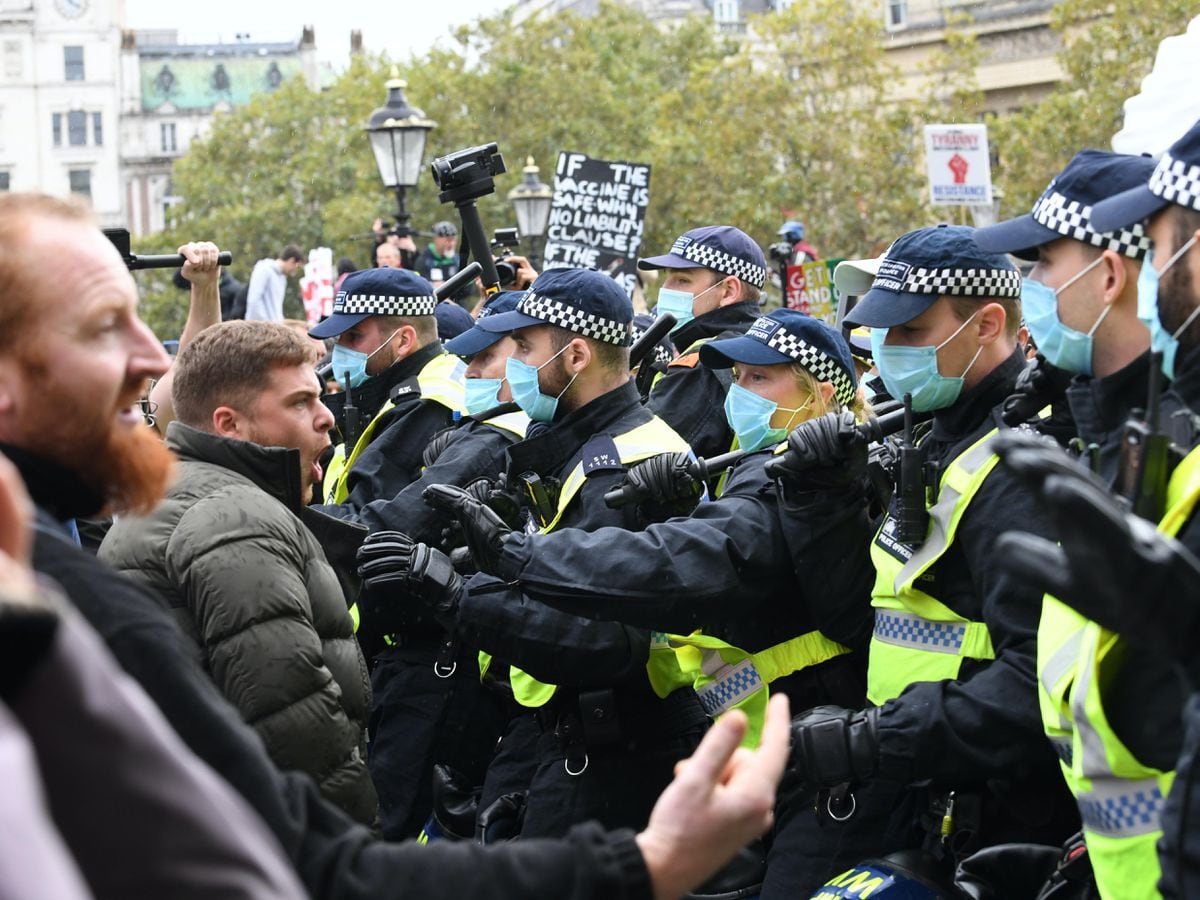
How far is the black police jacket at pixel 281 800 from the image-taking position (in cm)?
237

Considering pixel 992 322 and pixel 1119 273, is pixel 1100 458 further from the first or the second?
pixel 992 322

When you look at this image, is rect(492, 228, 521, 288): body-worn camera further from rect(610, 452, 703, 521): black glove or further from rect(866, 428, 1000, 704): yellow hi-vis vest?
rect(866, 428, 1000, 704): yellow hi-vis vest

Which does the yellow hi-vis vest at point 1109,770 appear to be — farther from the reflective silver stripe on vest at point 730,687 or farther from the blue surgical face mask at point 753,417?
the blue surgical face mask at point 753,417

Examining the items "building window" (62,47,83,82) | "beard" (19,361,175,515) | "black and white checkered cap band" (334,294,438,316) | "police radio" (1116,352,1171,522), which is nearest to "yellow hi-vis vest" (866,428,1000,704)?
"police radio" (1116,352,1171,522)

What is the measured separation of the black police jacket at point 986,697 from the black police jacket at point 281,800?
1.78 metres

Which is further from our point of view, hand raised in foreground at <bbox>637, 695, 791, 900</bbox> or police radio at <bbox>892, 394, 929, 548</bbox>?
police radio at <bbox>892, 394, 929, 548</bbox>

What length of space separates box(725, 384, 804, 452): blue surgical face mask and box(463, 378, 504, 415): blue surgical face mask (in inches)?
80.2

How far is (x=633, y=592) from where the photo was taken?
4859 millimetres

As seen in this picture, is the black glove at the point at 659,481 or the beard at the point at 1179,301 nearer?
the beard at the point at 1179,301

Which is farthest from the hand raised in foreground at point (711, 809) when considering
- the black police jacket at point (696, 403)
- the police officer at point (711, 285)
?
the police officer at point (711, 285)

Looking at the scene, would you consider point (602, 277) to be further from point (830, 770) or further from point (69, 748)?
point (69, 748)

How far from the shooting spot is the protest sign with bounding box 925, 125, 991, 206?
51.3ft

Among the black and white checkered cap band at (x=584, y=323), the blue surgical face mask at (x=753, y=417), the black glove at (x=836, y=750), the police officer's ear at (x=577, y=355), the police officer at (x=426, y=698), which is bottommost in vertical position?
the police officer at (x=426, y=698)

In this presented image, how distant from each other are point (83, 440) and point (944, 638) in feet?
8.60
